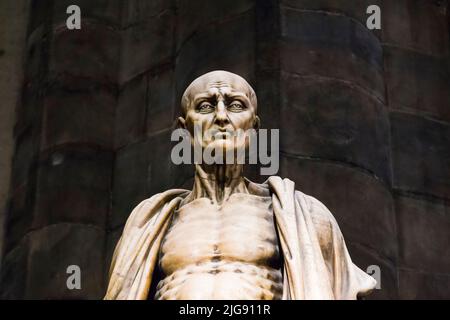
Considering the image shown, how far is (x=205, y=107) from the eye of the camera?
34.8ft

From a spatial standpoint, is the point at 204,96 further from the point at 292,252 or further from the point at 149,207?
the point at 292,252

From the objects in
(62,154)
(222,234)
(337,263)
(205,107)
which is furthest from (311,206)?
(62,154)

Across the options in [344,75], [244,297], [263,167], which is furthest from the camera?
[344,75]

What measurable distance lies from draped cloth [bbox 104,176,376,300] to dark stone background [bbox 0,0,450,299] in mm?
2559

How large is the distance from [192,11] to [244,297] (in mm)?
5226

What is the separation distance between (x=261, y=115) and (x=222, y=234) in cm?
323

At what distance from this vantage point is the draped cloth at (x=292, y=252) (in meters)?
9.80

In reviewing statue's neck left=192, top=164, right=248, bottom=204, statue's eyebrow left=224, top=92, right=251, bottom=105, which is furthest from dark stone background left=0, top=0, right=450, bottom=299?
statue's eyebrow left=224, top=92, right=251, bottom=105

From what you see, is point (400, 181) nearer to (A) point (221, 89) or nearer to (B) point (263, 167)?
(B) point (263, 167)

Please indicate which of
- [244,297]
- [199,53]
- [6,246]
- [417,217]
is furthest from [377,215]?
[244,297]


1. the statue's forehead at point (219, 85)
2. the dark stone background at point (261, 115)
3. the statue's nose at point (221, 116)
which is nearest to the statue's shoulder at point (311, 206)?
the statue's nose at point (221, 116)

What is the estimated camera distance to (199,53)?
1415 centimetres

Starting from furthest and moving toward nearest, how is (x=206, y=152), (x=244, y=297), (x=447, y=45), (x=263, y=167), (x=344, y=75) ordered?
(x=447, y=45)
(x=344, y=75)
(x=263, y=167)
(x=206, y=152)
(x=244, y=297)

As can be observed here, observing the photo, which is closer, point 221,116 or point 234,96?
point 221,116
